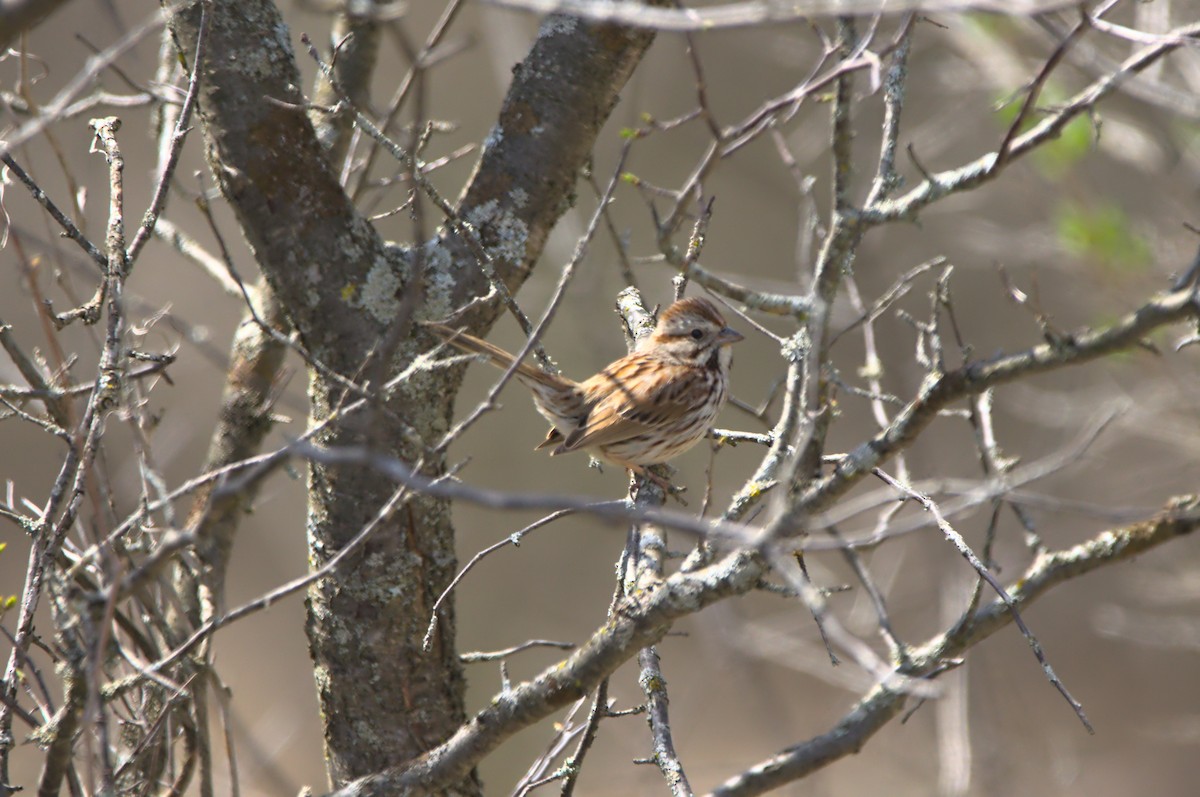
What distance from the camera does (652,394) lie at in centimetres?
415

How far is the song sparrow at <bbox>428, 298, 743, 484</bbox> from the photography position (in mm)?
3949

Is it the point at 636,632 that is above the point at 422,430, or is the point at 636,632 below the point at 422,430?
below

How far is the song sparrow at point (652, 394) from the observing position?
3949 mm

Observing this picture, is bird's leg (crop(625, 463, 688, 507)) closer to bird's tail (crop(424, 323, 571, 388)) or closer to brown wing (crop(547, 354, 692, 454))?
brown wing (crop(547, 354, 692, 454))

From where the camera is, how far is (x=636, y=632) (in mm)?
2217

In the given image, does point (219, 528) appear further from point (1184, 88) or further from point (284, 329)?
point (1184, 88)

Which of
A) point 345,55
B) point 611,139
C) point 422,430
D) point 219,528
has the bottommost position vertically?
point 422,430

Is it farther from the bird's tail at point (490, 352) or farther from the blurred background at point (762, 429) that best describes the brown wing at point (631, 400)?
the blurred background at point (762, 429)

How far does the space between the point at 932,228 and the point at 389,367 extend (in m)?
7.76

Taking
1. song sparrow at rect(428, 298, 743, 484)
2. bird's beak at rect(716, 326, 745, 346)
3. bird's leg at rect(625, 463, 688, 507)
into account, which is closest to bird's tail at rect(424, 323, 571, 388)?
song sparrow at rect(428, 298, 743, 484)

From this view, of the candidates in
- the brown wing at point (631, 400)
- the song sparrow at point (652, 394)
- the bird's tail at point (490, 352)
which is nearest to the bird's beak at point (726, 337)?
the song sparrow at point (652, 394)

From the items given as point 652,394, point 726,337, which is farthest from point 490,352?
point 726,337

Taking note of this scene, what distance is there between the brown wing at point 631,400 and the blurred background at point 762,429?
187cm

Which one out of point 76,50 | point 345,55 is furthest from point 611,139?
point 345,55
